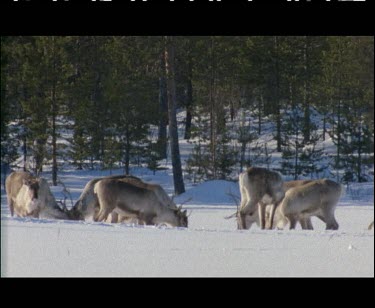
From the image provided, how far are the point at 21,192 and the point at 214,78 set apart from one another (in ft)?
39.5

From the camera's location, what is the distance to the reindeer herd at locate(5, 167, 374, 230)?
50.6 ft

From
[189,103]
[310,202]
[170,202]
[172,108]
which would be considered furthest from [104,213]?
[189,103]

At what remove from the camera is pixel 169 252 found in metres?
9.38

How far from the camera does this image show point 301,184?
16.0 meters

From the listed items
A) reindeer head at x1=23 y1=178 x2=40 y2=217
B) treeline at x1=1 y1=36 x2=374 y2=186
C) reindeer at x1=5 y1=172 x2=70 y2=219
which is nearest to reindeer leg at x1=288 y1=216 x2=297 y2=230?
reindeer at x1=5 y1=172 x2=70 y2=219

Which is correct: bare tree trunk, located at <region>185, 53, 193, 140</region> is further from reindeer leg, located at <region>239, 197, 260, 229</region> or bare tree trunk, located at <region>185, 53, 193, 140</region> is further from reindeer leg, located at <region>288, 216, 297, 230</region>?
reindeer leg, located at <region>288, 216, 297, 230</region>

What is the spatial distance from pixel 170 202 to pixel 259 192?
69.8 inches

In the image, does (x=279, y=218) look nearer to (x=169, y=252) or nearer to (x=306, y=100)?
(x=169, y=252)

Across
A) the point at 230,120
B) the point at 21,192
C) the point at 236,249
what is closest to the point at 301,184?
the point at 21,192

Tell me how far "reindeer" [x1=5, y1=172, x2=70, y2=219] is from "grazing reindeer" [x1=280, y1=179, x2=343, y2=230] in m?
4.18

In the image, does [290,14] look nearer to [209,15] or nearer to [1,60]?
[209,15]

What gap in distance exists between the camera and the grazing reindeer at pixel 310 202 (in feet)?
50.4

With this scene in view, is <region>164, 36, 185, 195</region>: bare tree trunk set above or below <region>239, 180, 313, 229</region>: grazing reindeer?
above

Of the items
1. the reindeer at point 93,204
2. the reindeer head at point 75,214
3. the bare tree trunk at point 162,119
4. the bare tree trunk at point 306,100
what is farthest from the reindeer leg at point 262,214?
the bare tree trunk at point 162,119
